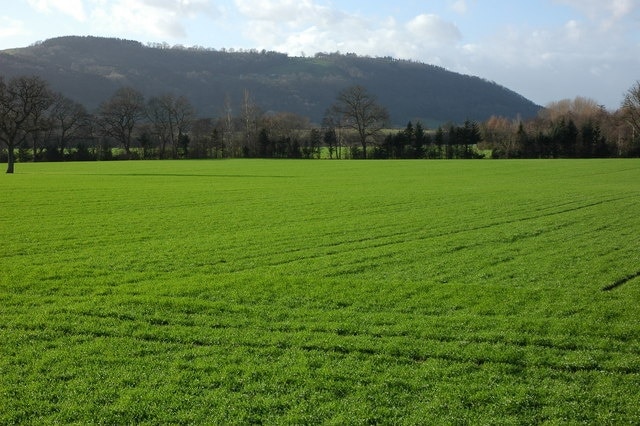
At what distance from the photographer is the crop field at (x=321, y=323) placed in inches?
273

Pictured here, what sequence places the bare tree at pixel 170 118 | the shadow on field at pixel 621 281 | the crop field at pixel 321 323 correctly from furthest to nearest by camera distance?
1. the bare tree at pixel 170 118
2. the shadow on field at pixel 621 281
3. the crop field at pixel 321 323

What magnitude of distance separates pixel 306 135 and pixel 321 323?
10743cm

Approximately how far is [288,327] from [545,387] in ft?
15.0

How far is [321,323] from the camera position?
9.82m

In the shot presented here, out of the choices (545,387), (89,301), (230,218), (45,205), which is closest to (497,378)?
(545,387)

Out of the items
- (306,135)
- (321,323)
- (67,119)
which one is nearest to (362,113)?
(306,135)

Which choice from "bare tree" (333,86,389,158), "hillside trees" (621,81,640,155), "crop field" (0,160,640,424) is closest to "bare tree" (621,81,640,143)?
"hillside trees" (621,81,640,155)

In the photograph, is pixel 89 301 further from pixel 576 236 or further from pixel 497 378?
pixel 576 236

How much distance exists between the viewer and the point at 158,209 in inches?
1085

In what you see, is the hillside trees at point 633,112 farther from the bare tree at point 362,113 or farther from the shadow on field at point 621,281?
the shadow on field at point 621,281

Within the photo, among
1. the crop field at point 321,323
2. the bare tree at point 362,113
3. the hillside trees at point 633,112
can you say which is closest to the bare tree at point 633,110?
the hillside trees at point 633,112

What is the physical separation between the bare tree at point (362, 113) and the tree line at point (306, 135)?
0.72ft

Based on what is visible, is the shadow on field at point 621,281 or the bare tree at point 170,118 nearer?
the shadow on field at point 621,281

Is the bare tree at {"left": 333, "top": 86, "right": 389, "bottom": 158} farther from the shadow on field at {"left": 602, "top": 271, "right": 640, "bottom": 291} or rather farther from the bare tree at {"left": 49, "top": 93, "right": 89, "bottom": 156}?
the shadow on field at {"left": 602, "top": 271, "right": 640, "bottom": 291}
